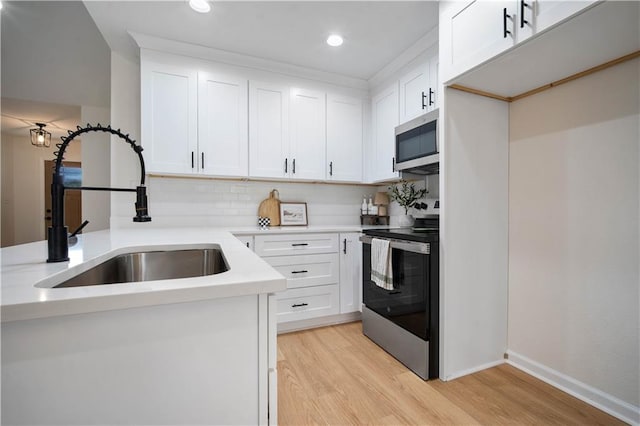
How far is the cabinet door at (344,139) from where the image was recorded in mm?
2973

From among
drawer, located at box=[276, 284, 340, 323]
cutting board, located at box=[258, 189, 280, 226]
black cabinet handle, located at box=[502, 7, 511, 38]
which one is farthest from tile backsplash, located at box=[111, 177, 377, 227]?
black cabinet handle, located at box=[502, 7, 511, 38]

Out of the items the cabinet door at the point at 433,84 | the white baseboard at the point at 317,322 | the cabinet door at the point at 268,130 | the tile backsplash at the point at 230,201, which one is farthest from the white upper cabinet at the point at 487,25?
the white baseboard at the point at 317,322

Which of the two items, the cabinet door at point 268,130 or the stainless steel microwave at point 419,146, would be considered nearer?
the stainless steel microwave at point 419,146

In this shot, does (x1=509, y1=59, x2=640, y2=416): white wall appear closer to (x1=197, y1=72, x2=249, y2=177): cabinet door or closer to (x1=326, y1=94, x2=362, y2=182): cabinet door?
(x1=326, y1=94, x2=362, y2=182): cabinet door

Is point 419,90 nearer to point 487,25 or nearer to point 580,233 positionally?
point 487,25

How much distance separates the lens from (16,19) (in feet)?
7.36

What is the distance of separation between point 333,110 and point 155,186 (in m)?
1.87

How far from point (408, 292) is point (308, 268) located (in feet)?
3.01

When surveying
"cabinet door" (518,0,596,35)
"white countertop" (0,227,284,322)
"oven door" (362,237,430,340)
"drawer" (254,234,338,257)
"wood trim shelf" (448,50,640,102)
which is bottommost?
"oven door" (362,237,430,340)

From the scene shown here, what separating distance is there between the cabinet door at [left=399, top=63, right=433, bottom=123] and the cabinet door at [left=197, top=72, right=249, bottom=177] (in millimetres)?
1441

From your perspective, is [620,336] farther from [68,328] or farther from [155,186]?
[155,186]

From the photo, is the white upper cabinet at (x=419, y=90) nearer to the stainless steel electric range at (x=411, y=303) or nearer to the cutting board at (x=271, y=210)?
the stainless steel electric range at (x=411, y=303)

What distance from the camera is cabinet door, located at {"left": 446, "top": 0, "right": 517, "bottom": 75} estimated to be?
4.54 ft

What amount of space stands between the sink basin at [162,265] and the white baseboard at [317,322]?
1267mm
